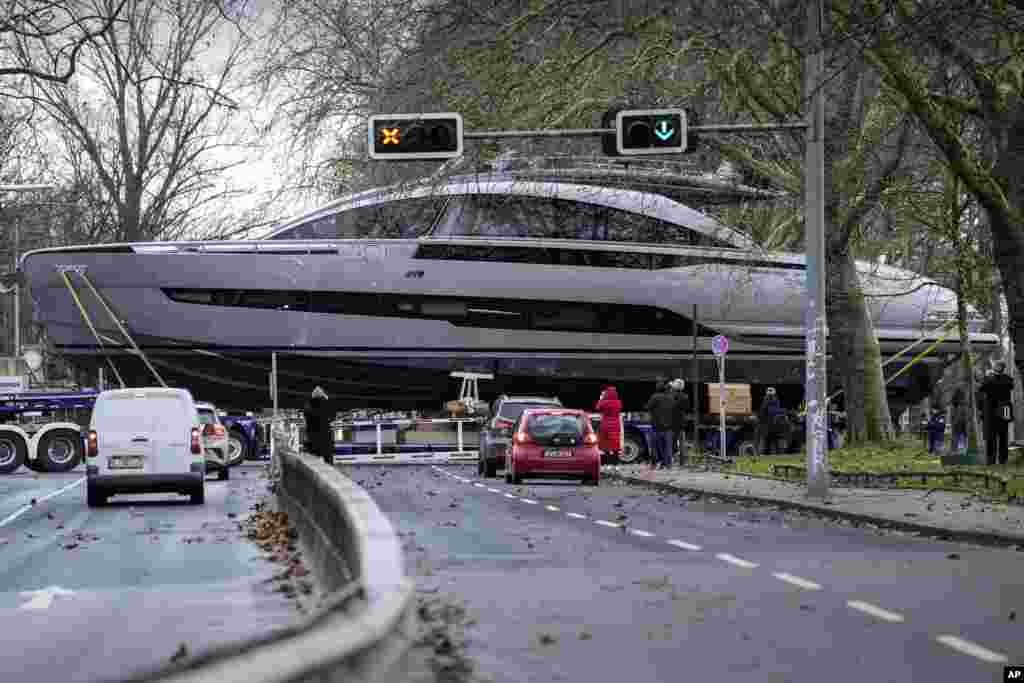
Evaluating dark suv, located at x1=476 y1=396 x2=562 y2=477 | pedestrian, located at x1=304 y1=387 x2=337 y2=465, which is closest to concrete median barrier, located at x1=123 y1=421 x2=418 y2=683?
pedestrian, located at x1=304 y1=387 x2=337 y2=465

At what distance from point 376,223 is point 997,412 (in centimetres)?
1759

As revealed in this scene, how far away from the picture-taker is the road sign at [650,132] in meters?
25.2

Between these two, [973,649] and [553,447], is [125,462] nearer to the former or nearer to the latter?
[553,447]

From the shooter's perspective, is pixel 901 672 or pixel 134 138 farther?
pixel 134 138

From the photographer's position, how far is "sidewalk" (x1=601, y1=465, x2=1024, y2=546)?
766 inches

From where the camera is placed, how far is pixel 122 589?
15281 mm

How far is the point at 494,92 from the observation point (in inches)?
1142

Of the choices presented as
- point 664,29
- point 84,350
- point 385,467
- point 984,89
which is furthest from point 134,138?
point 984,89

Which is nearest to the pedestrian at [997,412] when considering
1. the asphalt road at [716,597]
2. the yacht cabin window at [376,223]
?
the asphalt road at [716,597]

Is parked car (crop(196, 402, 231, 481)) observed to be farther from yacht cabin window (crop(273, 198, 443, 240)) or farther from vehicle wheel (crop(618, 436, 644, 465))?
vehicle wheel (crop(618, 436, 644, 465))

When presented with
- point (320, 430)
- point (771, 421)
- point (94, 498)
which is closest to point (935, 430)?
point (771, 421)

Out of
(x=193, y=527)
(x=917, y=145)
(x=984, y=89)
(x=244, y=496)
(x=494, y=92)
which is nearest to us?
(x=193, y=527)

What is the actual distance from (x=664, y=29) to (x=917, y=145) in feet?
32.2

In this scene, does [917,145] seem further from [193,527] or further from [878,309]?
[193,527]
